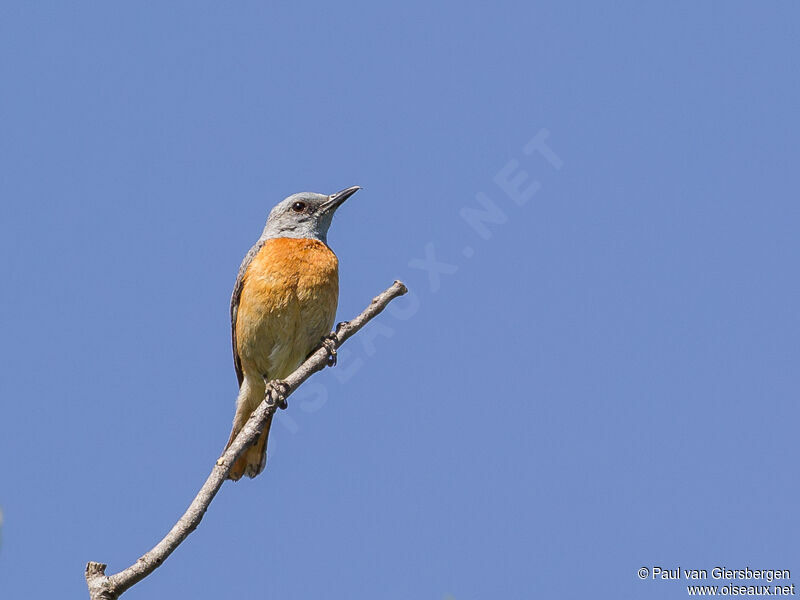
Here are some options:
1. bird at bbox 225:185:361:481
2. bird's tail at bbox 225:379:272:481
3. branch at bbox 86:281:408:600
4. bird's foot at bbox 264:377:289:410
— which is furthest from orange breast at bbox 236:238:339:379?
branch at bbox 86:281:408:600

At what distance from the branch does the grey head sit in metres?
3.77

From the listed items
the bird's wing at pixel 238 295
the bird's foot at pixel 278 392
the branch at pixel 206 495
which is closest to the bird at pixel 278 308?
the bird's wing at pixel 238 295

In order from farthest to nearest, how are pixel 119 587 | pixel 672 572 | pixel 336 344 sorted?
pixel 336 344
pixel 672 572
pixel 119 587

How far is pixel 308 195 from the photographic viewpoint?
11359mm

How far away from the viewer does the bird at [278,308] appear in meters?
10.1

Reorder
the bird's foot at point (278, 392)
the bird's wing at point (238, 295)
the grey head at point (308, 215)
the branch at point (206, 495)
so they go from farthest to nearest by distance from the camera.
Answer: the grey head at point (308, 215), the bird's wing at point (238, 295), the bird's foot at point (278, 392), the branch at point (206, 495)

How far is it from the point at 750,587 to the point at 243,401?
6321 millimetres

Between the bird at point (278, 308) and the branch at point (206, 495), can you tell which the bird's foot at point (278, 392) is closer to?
the branch at point (206, 495)

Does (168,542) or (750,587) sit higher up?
(168,542)

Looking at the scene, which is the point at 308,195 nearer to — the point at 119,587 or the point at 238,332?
the point at 238,332

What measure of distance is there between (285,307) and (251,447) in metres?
1.48

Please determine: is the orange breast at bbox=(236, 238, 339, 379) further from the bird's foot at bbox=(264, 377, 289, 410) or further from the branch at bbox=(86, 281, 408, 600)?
the branch at bbox=(86, 281, 408, 600)

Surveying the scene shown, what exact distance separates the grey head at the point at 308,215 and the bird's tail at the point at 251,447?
1.83 m

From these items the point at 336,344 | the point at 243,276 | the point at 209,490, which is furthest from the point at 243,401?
the point at 209,490
